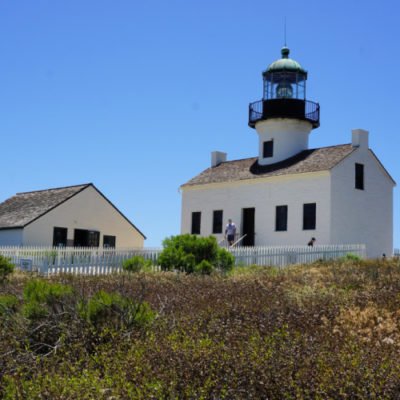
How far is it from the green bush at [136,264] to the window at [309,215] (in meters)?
10.7

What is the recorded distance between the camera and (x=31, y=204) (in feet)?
110

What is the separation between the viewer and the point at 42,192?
35281 millimetres

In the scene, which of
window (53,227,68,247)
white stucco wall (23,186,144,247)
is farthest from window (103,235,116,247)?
window (53,227,68,247)

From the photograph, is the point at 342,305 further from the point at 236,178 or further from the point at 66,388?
the point at 236,178

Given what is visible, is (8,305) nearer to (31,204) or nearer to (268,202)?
(268,202)

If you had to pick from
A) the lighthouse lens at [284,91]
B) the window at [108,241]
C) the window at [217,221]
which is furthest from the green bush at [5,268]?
the lighthouse lens at [284,91]

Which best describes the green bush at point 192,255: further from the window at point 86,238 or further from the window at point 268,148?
the window at point 86,238

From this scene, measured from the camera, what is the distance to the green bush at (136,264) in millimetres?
18844

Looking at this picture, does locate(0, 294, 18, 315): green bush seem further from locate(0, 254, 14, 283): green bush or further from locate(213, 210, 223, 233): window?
locate(213, 210, 223, 233): window

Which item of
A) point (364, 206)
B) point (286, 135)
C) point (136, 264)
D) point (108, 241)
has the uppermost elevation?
point (286, 135)

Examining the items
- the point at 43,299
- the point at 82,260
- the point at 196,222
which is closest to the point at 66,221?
the point at 196,222

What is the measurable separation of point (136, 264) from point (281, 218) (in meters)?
12.1

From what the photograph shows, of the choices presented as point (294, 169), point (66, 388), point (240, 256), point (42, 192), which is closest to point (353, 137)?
point (294, 169)

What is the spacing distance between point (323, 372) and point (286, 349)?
0.67m
